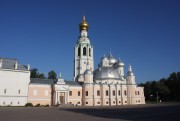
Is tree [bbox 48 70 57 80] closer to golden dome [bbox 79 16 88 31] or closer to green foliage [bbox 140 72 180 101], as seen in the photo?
golden dome [bbox 79 16 88 31]

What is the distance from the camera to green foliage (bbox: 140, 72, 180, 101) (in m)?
98.6

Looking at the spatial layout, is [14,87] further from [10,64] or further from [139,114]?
[139,114]

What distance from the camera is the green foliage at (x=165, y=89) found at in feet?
324

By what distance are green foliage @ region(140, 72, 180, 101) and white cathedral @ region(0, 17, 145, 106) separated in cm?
2473

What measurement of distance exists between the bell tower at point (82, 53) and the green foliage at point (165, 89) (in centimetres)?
3525

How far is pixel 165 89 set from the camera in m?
97.6

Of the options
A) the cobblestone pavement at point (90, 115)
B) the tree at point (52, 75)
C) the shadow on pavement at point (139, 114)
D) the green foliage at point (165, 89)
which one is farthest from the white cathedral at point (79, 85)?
the shadow on pavement at point (139, 114)

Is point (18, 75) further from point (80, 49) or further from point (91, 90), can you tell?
point (80, 49)

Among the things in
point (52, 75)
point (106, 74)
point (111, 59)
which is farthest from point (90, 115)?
point (52, 75)

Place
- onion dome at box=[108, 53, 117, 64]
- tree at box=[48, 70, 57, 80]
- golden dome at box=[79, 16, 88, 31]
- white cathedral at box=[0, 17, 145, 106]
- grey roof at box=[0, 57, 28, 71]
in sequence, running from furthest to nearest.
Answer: tree at box=[48, 70, 57, 80]
onion dome at box=[108, 53, 117, 64]
golden dome at box=[79, 16, 88, 31]
grey roof at box=[0, 57, 28, 71]
white cathedral at box=[0, 17, 145, 106]

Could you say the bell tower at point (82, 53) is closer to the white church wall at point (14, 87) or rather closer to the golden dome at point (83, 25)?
the golden dome at point (83, 25)

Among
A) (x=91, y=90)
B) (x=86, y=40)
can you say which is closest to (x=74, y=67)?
(x=86, y=40)

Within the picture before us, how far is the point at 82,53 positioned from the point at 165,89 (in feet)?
135

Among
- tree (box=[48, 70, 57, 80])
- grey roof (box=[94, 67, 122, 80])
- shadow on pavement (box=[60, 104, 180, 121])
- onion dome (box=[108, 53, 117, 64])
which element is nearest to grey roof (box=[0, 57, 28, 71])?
grey roof (box=[94, 67, 122, 80])
